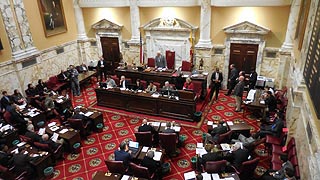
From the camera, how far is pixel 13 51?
1103 centimetres

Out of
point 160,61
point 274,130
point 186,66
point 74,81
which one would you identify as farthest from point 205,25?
point 74,81

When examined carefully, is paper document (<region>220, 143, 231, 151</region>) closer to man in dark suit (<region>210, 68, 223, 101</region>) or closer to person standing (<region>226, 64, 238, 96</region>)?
man in dark suit (<region>210, 68, 223, 101</region>)

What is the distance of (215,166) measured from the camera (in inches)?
237

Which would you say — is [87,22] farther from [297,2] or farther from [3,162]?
[297,2]

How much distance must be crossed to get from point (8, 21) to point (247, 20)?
10.7 meters

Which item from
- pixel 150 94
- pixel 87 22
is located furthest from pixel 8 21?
pixel 150 94

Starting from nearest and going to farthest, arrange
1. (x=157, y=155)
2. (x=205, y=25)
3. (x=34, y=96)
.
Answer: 1. (x=157, y=155)
2. (x=34, y=96)
3. (x=205, y=25)

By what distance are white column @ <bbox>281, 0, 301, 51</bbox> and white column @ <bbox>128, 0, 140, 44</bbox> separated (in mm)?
7382

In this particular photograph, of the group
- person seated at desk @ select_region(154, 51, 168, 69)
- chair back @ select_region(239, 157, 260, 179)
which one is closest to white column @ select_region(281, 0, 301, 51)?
person seated at desk @ select_region(154, 51, 168, 69)

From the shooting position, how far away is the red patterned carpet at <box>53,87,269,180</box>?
24.1 feet

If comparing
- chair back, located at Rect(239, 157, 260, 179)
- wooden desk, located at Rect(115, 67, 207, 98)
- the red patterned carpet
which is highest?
wooden desk, located at Rect(115, 67, 207, 98)

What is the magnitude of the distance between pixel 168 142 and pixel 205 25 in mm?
6868

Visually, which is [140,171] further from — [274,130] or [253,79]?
[253,79]

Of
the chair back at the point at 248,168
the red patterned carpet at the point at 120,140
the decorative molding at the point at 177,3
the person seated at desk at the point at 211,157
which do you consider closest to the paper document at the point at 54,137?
the red patterned carpet at the point at 120,140
